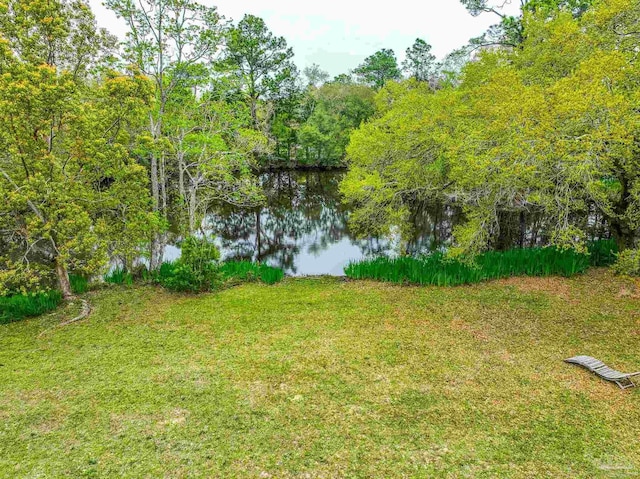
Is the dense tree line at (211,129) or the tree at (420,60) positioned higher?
the tree at (420,60)

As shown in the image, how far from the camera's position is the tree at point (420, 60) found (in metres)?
36.2

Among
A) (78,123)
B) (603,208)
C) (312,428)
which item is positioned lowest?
(312,428)

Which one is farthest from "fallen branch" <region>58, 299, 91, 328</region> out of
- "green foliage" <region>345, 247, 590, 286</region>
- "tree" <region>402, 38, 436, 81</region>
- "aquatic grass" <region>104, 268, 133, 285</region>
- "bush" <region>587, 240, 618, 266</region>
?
"tree" <region>402, 38, 436, 81</region>

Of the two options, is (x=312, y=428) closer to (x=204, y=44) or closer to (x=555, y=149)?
(x=555, y=149)

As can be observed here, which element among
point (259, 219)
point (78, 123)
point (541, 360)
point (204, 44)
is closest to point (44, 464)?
point (78, 123)

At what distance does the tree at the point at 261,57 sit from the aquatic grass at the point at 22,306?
19611mm

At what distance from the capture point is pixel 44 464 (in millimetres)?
3660

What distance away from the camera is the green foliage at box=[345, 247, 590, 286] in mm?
8742

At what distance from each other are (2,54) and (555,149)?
905 centimetres

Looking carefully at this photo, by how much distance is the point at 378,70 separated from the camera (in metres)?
38.0

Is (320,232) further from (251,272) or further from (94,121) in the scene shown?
(94,121)

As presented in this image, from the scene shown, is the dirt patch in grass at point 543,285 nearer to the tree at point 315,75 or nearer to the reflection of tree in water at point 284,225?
the reflection of tree in water at point 284,225

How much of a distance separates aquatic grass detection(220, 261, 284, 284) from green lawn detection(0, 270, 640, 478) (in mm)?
1568

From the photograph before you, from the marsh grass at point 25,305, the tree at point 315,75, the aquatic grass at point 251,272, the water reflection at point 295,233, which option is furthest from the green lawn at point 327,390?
the tree at point 315,75
